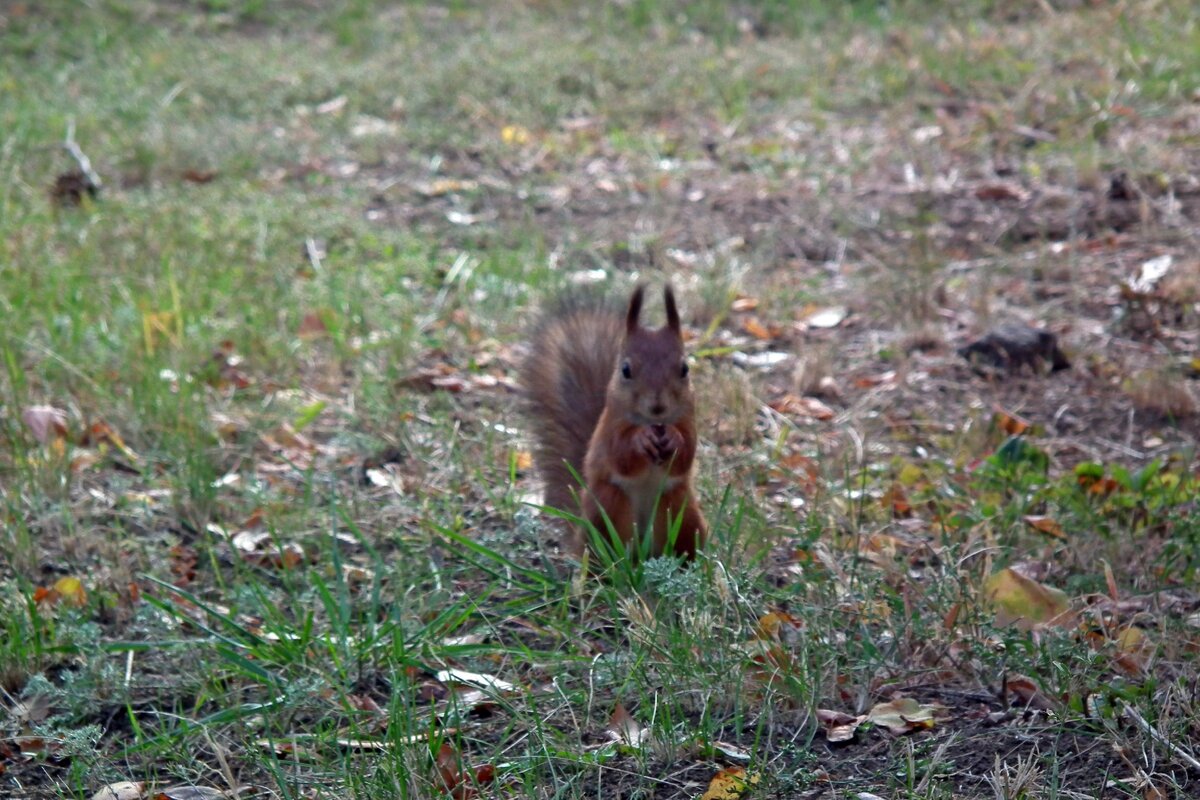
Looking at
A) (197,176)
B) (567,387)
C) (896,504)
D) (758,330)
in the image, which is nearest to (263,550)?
(567,387)

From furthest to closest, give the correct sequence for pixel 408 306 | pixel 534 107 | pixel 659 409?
1. pixel 534 107
2. pixel 408 306
3. pixel 659 409

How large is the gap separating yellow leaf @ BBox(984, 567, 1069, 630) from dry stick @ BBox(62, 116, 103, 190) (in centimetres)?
413

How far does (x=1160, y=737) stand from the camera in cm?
199

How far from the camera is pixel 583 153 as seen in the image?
6020mm

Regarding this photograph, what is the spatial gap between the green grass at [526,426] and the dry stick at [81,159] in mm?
67

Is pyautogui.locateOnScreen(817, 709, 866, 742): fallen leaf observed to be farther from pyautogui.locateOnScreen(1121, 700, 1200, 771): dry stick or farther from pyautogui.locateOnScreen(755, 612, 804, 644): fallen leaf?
→ pyautogui.locateOnScreen(1121, 700, 1200, 771): dry stick

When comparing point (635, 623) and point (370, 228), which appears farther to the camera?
point (370, 228)

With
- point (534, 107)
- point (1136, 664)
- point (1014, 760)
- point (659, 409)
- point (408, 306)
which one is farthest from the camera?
point (534, 107)

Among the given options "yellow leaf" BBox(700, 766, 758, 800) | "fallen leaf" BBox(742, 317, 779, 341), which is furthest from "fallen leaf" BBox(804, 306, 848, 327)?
"yellow leaf" BBox(700, 766, 758, 800)

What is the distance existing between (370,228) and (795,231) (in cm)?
154

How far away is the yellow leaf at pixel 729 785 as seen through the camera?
2000 millimetres

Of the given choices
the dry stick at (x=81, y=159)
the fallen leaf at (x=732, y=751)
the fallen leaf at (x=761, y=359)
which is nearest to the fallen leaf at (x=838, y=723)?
the fallen leaf at (x=732, y=751)

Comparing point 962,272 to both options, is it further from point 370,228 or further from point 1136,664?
point 1136,664

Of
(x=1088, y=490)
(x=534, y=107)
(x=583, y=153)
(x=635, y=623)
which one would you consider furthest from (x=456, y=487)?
(x=534, y=107)
